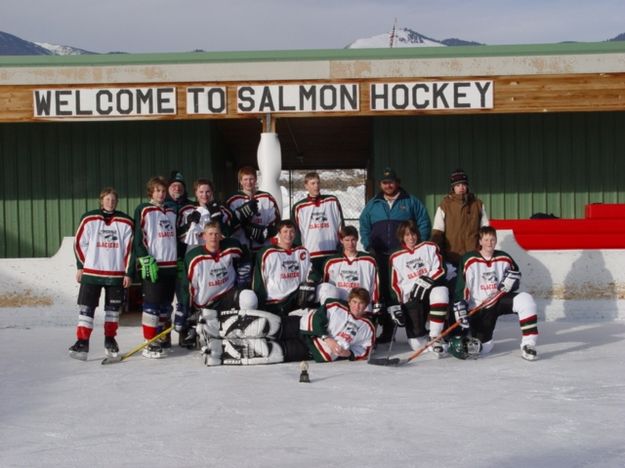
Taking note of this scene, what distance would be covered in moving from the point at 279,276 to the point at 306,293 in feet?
0.85

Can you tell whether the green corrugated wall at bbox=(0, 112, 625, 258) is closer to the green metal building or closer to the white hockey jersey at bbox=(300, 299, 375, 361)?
the green metal building

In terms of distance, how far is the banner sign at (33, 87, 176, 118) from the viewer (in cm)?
984

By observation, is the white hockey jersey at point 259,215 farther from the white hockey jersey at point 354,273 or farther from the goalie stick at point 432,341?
the goalie stick at point 432,341

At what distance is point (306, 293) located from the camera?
260 inches

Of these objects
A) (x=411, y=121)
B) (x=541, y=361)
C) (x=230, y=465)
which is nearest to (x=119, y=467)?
(x=230, y=465)

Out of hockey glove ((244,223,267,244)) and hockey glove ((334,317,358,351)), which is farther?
hockey glove ((244,223,267,244))

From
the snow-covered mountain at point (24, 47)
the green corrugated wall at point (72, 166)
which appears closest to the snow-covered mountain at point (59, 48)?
the snow-covered mountain at point (24, 47)

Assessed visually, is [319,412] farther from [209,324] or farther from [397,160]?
[397,160]

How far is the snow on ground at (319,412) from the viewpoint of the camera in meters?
3.90

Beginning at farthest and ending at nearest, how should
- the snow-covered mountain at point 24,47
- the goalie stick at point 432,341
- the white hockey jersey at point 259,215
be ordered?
the snow-covered mountain at point 24,47 → the white hockey jersey at point 259,215 → the goalie stick at point 432,341

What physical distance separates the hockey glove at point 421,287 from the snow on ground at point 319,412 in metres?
0.48

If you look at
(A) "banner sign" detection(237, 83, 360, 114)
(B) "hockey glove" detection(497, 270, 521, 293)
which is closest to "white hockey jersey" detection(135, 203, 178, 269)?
(B) "hockey glove" detection(497, 270, 521, 293)

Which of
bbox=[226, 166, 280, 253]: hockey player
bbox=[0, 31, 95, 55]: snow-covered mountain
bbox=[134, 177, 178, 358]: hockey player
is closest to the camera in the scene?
bbox=[134, 177, 178, 358]: hockey player

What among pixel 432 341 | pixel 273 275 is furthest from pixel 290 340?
pixel 432 341
